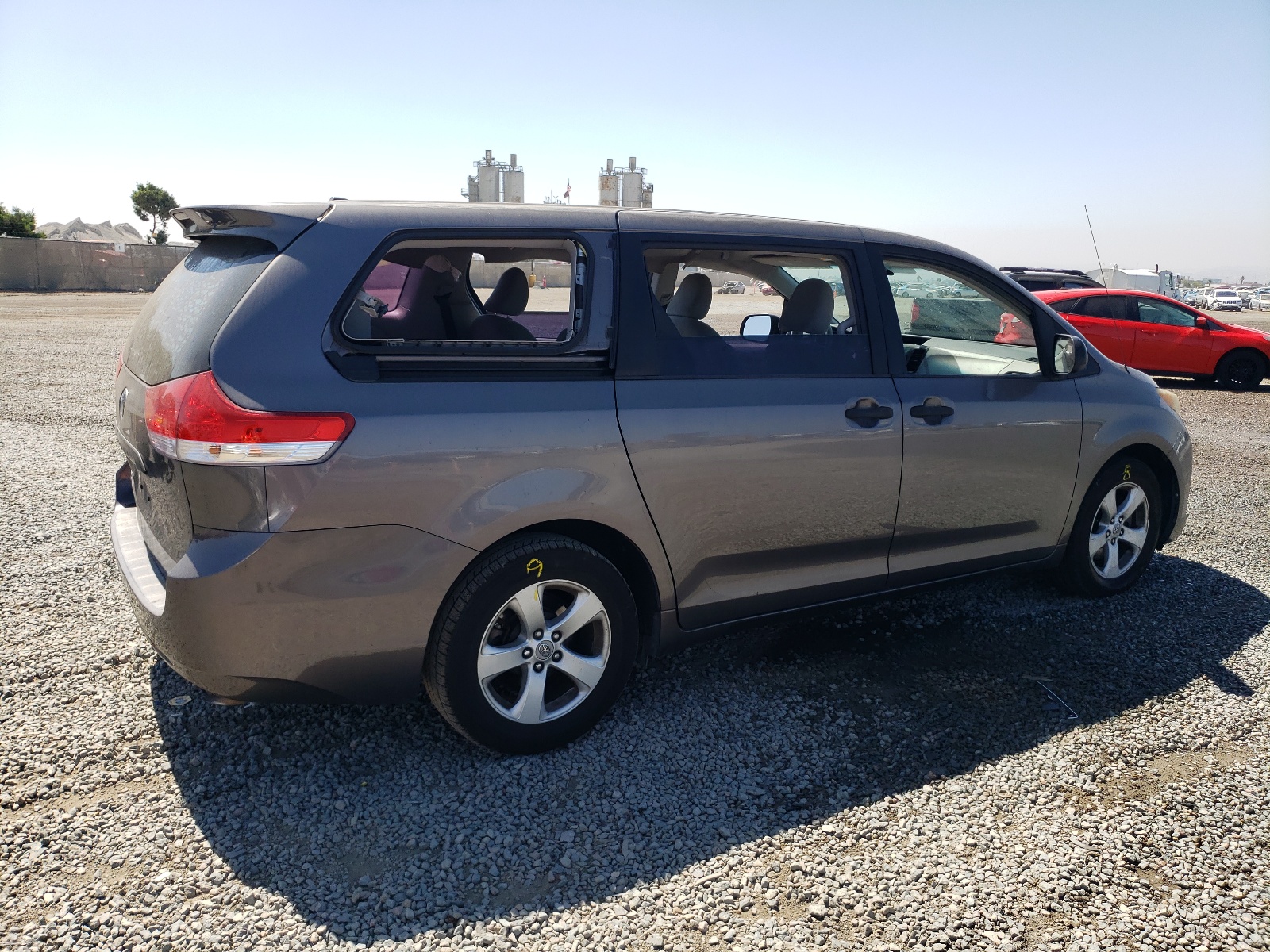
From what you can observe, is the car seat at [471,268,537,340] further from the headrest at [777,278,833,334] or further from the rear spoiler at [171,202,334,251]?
the headrest at [777,278,833,334]

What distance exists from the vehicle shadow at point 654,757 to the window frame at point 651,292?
118 centimetres

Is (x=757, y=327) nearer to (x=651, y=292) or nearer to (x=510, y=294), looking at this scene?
(x=651, y=292)

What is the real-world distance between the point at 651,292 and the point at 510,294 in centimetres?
86

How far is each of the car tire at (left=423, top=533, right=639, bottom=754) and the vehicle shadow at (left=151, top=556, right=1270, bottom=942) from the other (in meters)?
0.16

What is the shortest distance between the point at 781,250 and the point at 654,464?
1.12m

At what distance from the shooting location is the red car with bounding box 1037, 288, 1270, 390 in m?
14.9

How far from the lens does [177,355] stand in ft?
9.11

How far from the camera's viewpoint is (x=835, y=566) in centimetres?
370

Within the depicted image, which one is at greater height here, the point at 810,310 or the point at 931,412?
the point at 810,310

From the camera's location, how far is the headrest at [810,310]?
3795mm

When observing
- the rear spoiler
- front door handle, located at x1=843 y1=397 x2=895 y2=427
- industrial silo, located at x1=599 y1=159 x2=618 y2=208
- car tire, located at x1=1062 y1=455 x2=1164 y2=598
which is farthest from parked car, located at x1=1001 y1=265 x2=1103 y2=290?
industrial silo, located at x1=599 y1=159 x2=618 y2=208

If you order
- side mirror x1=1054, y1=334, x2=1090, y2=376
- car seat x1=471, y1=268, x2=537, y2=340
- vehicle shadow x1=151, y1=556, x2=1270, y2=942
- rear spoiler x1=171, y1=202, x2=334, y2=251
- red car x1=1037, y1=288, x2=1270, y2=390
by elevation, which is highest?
rear spoiler x1=171, y1=202, x2=334, y2=251

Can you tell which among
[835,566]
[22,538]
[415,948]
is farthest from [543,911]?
[22,538]

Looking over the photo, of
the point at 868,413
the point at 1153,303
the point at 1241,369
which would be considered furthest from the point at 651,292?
the point at 1241,369
